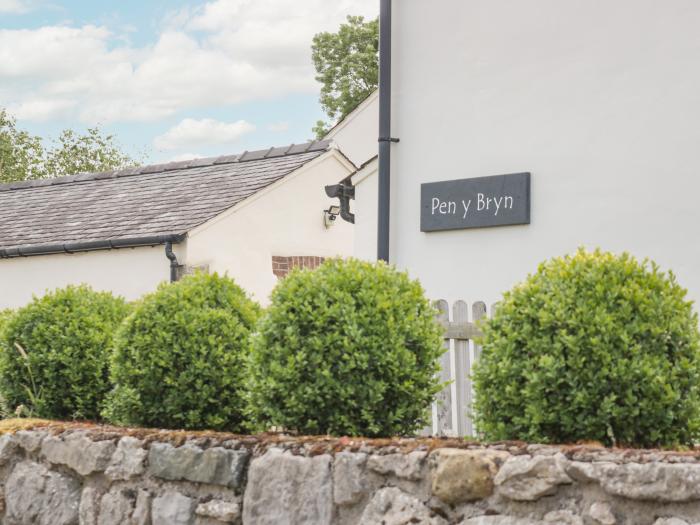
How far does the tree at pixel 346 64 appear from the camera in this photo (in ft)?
103

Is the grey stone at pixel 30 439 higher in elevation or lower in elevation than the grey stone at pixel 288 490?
higher

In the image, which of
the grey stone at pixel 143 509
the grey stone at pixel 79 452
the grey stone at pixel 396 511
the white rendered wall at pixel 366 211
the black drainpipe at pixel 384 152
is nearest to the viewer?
the grey stone at pixel 396 511

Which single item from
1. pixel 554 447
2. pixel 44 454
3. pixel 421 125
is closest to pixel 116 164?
pixel 421 125

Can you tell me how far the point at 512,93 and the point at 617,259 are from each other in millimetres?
4214

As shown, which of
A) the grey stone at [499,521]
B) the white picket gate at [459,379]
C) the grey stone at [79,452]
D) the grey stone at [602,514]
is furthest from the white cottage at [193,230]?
the grey stone at [602,514]

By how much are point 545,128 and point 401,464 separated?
4.54 meters

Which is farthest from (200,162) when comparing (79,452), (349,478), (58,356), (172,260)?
(349,478)

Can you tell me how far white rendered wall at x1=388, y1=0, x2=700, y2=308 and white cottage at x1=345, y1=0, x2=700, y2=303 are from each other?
0.4 inches

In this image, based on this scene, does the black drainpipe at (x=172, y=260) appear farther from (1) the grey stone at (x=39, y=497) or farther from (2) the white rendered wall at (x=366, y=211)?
(1) the grey stone at (x=39, y=497)

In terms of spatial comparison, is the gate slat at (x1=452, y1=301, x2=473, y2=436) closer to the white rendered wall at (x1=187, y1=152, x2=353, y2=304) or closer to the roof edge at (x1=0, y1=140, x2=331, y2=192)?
the white rendered wall at (x1=187, y1=152, x2=353, y2=304)

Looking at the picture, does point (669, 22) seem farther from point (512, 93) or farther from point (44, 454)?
point (44, 454)

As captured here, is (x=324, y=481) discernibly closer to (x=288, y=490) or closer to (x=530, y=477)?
(x=288, y=490)

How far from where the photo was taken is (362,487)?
421 centimetres

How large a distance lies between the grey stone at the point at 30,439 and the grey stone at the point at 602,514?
10.9 feet
